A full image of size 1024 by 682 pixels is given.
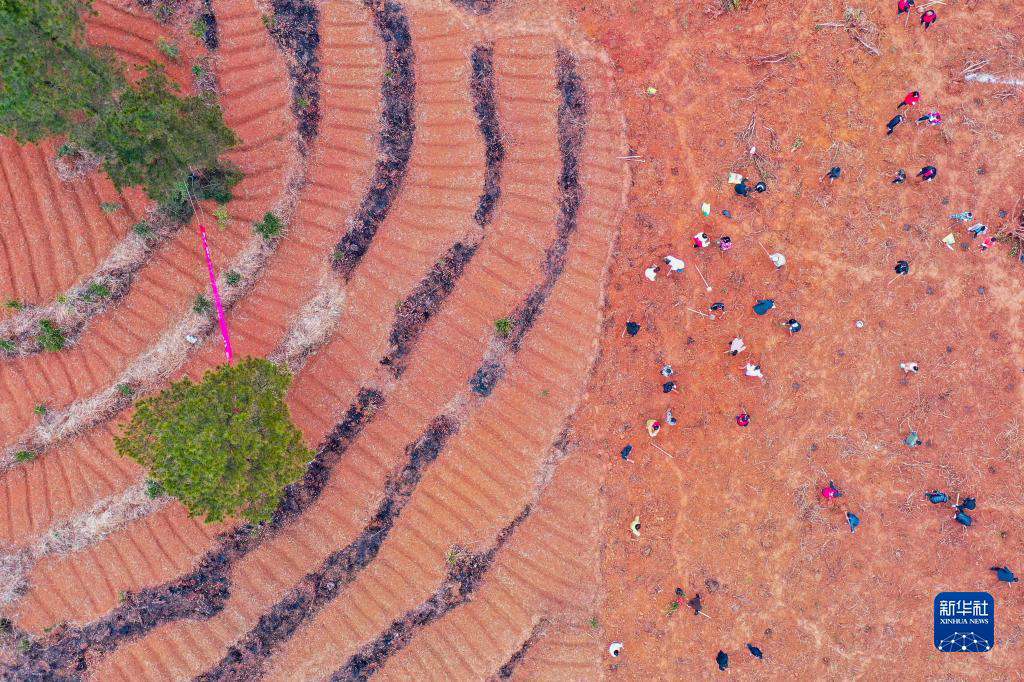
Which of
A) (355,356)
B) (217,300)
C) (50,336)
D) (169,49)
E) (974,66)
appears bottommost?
(50,336)

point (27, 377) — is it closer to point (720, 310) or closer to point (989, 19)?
point (720, 310)

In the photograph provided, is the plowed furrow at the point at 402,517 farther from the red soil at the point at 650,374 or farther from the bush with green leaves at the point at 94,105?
the bush with green leaves at the point at 94,105

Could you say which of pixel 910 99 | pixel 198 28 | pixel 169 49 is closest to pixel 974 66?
pixel 910 99

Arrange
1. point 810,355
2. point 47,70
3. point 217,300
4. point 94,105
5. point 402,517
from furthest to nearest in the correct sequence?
point 810,355 < point 402,517 < point 217,300 < point 94,105 < point 47,70

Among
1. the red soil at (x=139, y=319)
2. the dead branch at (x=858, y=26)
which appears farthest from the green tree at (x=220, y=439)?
the dead branch at (x=858, y=26)

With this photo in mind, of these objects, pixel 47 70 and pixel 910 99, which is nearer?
pixel 47 70

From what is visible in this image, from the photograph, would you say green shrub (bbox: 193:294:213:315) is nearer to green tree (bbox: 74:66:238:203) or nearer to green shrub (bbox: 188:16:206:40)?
green tree (bbox: 74:66:238:203)

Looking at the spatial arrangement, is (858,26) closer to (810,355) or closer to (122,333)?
(810,355)
